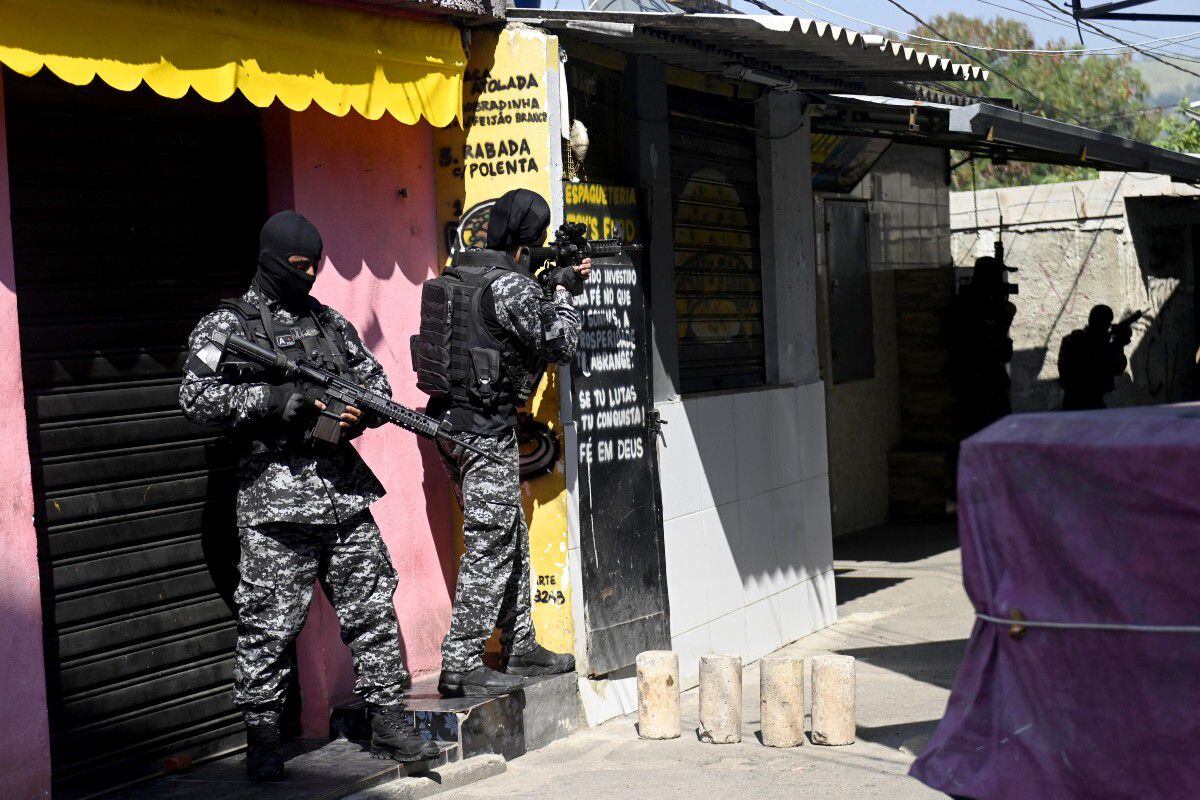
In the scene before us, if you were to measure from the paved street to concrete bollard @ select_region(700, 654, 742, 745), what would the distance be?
0.21 ft

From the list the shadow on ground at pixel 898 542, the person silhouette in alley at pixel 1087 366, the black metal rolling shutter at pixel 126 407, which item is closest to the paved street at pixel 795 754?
the black metal rolling shutter at pixel 126 407

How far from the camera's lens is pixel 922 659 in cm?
782

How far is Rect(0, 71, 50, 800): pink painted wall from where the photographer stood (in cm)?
459

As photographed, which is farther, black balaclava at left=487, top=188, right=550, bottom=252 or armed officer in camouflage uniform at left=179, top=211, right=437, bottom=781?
black balaclava at left=487, top=188, right=550, bottom=252

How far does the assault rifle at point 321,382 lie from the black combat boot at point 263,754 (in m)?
1.05

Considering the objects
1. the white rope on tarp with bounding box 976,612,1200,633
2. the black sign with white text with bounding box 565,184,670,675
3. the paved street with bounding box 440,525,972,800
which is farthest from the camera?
the black sign with white text with bounding box 565,184,670,675

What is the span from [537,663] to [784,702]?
3.48 ft

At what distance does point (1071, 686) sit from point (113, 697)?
3466mm

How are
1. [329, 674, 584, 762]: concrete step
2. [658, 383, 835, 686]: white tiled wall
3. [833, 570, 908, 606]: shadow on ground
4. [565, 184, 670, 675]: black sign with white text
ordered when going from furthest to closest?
[833, 570, 908, 606]: shadow on ground < [658, 383, 835, 686]: white tiled wall < [565, 184, 670, 675]: black sign with white text < [329, 674, 584, 762]: concrete step

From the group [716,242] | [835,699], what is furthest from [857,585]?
[835,699]

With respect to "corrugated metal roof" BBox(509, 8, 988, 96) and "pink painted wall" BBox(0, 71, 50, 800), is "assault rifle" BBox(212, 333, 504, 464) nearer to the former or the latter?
"pink painted wall" BBox(0, 71, 50, 800)

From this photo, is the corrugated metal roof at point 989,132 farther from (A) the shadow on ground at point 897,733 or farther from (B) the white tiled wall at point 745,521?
(A) the shadow on ground at point 897,733

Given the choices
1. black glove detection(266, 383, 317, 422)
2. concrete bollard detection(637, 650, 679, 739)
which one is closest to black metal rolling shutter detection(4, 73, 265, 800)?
black glove detection(266, 383, 317, 422)

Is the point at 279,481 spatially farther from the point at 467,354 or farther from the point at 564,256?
the point at 564,256
